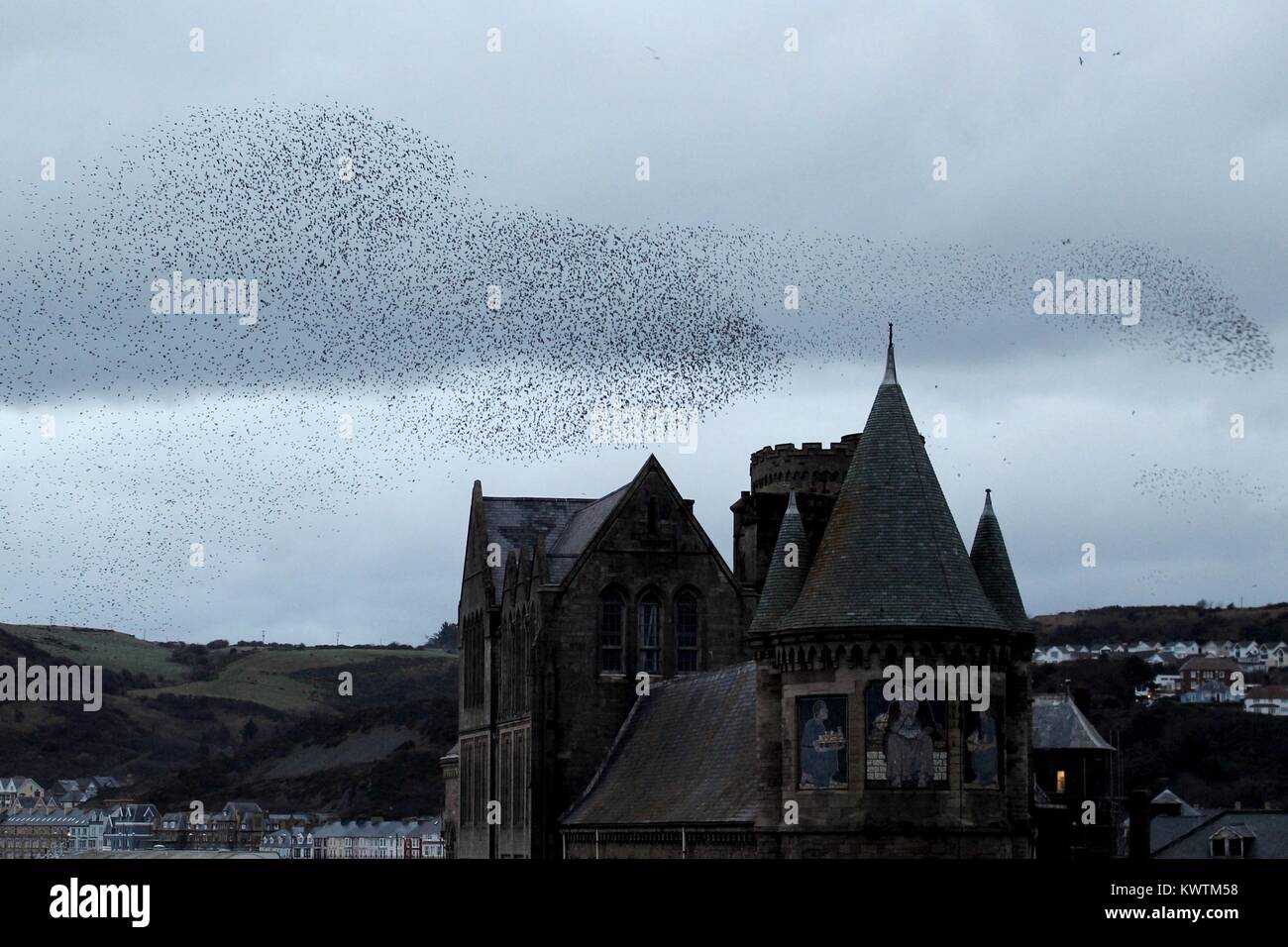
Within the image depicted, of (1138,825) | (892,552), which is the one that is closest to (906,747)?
(892,552)

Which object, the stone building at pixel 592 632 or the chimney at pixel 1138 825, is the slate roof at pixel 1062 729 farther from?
the stone building at pixel 592 632

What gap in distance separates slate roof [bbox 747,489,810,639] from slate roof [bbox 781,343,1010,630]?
68 centimetres

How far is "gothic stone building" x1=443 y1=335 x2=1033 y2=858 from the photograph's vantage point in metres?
55.9

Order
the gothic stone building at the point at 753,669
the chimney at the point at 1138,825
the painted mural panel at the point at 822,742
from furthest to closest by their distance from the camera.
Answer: the chimney at the point at 1138,825 < the painted mural panel at the point at 822,742 < the gothic stone building at the point at 753,669

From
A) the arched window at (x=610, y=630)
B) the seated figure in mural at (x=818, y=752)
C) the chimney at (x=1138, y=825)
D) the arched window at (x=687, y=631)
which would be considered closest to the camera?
the seated figure in mural at (x=818, y=752)

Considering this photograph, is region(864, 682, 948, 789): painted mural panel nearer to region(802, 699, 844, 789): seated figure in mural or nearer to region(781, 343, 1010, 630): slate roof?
region(802, 699, 844, 789): seated figure in mural

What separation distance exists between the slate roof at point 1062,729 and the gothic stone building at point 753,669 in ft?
125

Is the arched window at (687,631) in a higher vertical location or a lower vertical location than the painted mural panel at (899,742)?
higher

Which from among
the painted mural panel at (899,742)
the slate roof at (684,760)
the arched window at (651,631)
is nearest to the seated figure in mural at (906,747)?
the painted mural panel at (899,742)

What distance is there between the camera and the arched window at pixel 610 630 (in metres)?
82.4

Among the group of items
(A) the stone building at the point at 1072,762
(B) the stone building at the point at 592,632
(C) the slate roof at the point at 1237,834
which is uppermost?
(B) the stone building at the point at 592,632

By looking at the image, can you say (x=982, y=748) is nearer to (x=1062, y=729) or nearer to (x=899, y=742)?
(x=899, y=742)

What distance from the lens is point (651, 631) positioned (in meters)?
83.2
